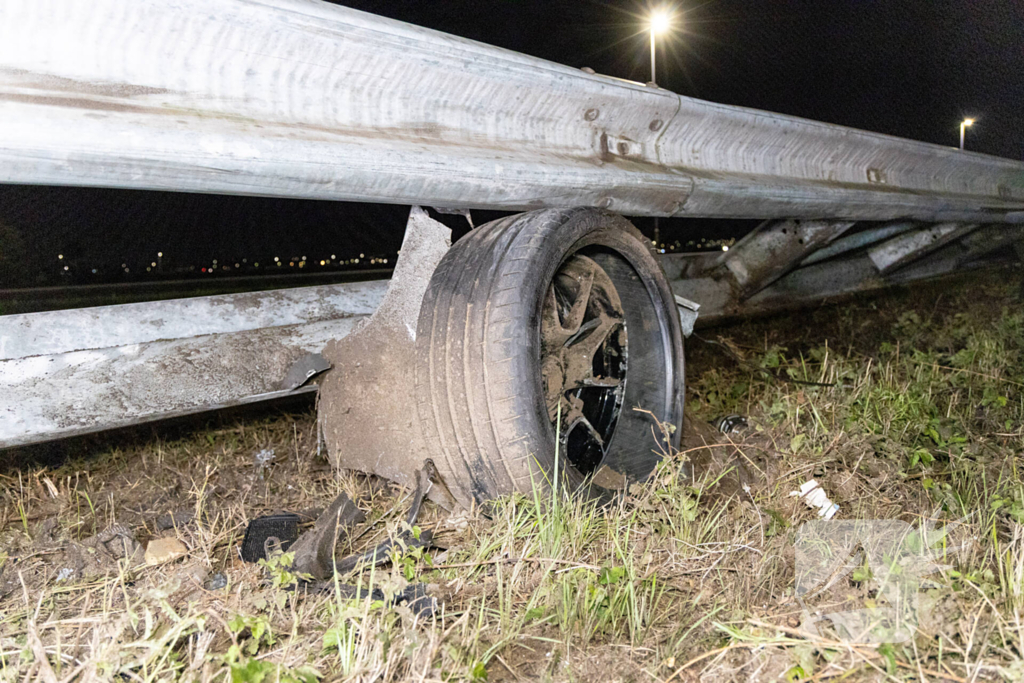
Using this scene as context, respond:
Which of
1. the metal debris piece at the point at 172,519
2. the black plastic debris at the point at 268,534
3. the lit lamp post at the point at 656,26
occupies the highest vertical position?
the lit lamp post at the point at 656,26

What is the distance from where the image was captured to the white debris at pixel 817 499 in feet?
7.68

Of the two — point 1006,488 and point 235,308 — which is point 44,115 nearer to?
point 235,308

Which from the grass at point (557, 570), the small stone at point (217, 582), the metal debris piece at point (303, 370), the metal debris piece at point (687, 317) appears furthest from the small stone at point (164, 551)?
the metal debris piece at point (687, 317)

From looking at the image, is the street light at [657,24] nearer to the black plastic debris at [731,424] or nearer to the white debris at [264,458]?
the black plastic debris at [731,424]

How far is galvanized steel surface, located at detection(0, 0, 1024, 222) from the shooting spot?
1624mm

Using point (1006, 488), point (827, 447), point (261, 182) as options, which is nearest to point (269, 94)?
point (261, 182)

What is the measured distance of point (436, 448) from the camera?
223 centimetres

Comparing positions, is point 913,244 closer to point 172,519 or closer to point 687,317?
point 687,317

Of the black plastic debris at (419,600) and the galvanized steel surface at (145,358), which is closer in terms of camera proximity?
the black plastic debris at (419,600)

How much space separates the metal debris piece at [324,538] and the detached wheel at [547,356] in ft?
1.09

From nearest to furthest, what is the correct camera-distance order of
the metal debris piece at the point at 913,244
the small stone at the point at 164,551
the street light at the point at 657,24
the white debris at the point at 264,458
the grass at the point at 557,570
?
the grass at the point at 557,570, the small stone at the point at 164,551, the white debris at the point at 264,458, the metal debris piece at the point at 913,244, the street light at the point at 657,24

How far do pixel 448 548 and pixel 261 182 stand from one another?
1.12 m

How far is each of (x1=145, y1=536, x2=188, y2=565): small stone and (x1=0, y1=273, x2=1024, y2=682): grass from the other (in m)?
0.05

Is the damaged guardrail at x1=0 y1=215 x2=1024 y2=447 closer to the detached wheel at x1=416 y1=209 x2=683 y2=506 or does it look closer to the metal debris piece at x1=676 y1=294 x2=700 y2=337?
the metal debris piece at x1=676 y1=294 x2=700 y2=337
